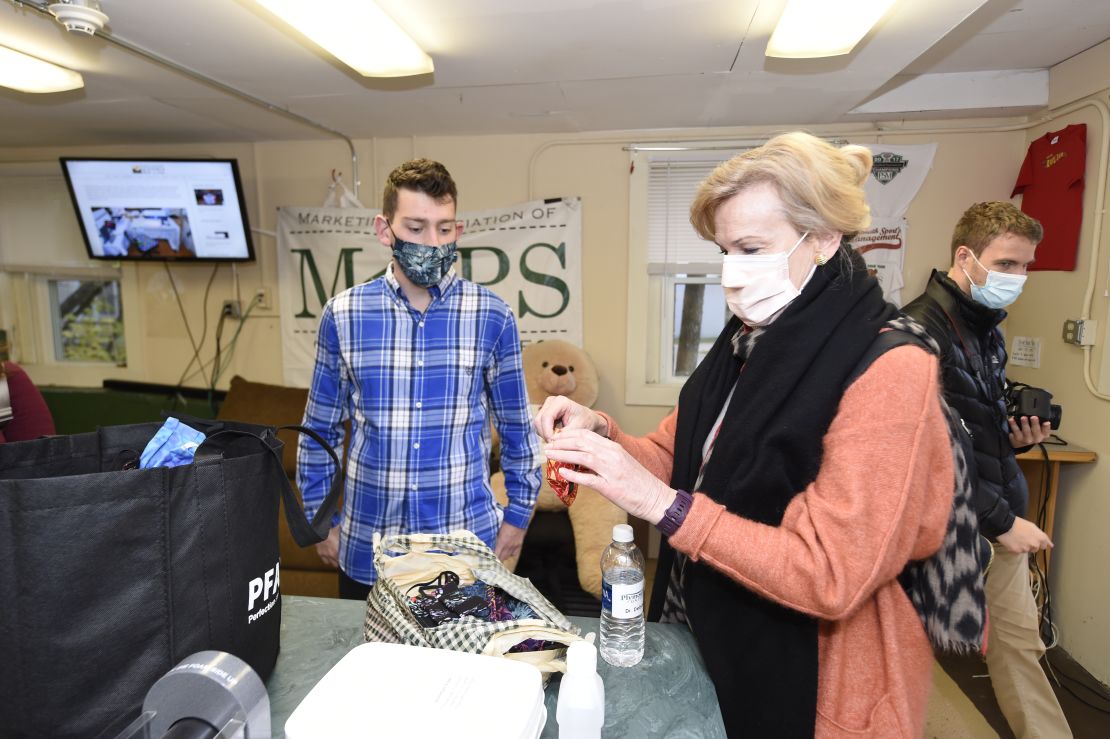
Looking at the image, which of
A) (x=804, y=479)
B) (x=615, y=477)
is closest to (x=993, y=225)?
(x=804, y=479)

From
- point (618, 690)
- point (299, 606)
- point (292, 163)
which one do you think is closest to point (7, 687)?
point (299, 606)

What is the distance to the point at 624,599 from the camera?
924mm

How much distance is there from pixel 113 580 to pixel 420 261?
106cm

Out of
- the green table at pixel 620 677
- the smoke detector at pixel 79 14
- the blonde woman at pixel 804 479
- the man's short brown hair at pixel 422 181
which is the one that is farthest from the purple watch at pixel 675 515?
the smoke detector at pixel 79 14

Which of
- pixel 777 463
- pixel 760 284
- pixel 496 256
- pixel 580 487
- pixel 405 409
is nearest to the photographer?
pixel 777 463

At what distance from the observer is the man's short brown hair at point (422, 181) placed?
5.17 feet

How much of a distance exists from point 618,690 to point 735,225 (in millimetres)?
759

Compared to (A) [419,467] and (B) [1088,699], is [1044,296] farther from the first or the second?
(A) [419,467]

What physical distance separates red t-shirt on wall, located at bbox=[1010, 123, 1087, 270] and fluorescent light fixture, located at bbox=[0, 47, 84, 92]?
4.11m

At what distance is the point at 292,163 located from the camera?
358cm

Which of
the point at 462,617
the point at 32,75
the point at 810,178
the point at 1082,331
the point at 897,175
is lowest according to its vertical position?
the point at 462,617

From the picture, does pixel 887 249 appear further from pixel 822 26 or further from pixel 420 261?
pixel 420 261

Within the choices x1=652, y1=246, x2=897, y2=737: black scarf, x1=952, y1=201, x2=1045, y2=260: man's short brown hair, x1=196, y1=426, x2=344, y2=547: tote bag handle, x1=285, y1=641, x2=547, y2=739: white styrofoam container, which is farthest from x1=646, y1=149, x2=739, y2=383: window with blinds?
x1=285, y1=641, x2=547, y2=739: white styrofoam container

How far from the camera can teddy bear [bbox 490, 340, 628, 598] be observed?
266 cm
